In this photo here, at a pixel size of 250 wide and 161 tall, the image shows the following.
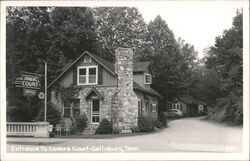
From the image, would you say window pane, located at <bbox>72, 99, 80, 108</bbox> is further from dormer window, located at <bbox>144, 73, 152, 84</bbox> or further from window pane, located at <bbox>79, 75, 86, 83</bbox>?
dormer window, located at <bbox>144, 73, 152, 84</bbox>

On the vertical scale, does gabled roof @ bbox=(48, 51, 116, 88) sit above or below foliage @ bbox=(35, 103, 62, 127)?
above

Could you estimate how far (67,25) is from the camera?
17516 mm

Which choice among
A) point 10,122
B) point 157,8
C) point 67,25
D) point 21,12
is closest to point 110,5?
point 157,8

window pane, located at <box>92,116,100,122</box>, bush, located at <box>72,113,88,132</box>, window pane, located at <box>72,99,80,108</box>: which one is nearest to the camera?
bush, located at <box>72,113,88,132</box>

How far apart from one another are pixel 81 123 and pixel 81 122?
63 mm

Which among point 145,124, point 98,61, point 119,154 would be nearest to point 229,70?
point 145,124

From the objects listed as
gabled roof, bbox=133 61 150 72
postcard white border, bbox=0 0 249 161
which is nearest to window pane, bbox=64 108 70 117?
gabled roof, bbox=133 61 150 72

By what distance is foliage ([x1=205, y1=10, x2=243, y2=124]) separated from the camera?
10891mm

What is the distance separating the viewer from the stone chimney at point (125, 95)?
55.8 ft

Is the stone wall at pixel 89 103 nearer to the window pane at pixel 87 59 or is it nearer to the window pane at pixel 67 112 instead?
the window pane at pixel 67 112

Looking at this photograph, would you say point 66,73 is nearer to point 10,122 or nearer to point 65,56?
point 65,56

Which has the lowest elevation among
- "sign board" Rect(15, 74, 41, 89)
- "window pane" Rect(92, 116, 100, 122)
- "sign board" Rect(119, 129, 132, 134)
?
"sign board" Rect(119, 129, 132, 134)

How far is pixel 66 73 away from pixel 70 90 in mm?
903

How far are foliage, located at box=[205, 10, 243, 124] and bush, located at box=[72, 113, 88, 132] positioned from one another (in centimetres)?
593
